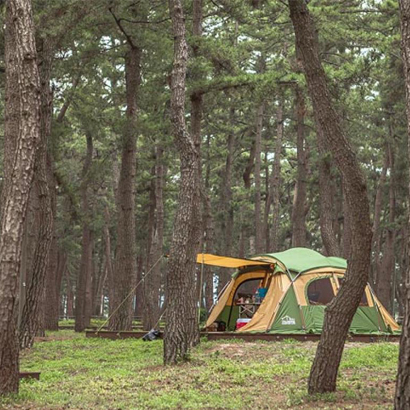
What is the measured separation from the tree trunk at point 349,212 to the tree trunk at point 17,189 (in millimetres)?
3264

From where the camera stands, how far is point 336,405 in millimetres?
6809

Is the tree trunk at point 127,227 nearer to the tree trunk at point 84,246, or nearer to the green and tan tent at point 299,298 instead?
the green and tan tent at point 299,298

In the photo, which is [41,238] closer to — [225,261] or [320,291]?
[225,261]

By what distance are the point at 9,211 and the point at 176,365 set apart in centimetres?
392

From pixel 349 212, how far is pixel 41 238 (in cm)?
807

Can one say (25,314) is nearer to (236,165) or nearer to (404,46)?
(404,46)

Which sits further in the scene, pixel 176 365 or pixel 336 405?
pixel 176 365

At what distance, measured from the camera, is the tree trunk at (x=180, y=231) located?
33.4 feet

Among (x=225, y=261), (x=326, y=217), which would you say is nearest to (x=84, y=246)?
(x=225, y=261)

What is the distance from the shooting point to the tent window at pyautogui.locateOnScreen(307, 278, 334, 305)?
47.7 ft

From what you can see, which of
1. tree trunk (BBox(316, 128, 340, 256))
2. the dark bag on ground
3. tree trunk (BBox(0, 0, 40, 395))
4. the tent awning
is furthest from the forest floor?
tree trunk (BBox(316, 128, 340, 256))

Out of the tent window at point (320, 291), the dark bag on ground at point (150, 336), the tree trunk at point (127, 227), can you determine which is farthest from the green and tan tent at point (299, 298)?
the tree trunk at point (127, 227)

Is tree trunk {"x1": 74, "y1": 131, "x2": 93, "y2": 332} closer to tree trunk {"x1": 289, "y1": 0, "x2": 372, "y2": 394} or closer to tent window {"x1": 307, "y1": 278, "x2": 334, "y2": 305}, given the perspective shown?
tent window {"x1": 307, "y1": 278, "x2": 334, "y2": 305}

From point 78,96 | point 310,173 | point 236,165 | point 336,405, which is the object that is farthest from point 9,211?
point 236,165
